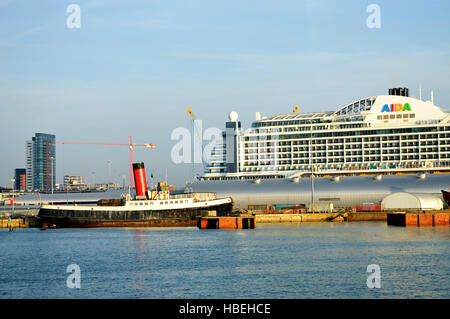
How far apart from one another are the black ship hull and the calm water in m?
15.7

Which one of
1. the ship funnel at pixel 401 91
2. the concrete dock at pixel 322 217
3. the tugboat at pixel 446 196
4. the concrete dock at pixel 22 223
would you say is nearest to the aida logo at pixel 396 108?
the ship funnel at pixel 401 91

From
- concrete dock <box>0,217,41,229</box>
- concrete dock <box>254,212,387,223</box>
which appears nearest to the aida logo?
concrete dock <box>254,212,387,223</box>

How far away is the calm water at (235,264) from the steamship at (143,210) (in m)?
15.8

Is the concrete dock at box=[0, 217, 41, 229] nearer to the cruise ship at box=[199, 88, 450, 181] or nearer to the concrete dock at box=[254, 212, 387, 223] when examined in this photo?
the cruise ship at box=[199, 88, 450, 181]

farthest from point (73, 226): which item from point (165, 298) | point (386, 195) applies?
point (165, 298)

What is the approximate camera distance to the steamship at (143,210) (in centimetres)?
9031

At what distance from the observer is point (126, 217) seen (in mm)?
91250

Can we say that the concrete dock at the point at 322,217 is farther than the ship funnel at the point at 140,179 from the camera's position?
Yes

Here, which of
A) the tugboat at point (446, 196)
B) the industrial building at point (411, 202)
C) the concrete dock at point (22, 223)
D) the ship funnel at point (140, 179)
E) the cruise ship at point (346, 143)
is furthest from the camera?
the cruise ship at point (346, 143)

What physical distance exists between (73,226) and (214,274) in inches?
2111

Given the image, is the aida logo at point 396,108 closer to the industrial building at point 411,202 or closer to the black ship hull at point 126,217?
the industrial building at point 411,202

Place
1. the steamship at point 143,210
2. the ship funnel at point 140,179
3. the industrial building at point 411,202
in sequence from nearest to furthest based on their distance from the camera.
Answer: the steamship at point 143,210 < the ship funnel at point 140,179 < the industrial building at point 411,202

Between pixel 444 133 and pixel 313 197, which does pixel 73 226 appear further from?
pixel 444 133

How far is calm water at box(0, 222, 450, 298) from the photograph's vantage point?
38.0 metres
